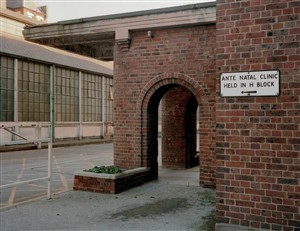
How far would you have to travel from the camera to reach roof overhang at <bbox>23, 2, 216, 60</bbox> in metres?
8.22

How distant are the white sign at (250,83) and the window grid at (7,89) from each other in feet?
60.1

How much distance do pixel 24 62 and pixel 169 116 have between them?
1357 cm

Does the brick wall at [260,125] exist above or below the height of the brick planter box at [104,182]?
above

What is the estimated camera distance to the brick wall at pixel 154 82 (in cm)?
838

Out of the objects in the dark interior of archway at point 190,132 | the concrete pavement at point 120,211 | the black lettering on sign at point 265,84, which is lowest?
the concrete pavement at point 120,211

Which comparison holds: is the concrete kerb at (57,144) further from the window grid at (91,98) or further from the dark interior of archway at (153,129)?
the dark interior of archway at (153,129)

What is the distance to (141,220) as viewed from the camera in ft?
18.3

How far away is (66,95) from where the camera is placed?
25.5 meters

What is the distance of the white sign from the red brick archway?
3.80 metres

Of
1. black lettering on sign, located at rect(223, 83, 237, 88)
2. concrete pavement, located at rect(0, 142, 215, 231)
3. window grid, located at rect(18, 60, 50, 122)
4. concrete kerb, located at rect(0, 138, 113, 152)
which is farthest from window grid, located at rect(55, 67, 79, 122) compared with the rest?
black lettering on sign, located at rect(223, 83, 237, 88)

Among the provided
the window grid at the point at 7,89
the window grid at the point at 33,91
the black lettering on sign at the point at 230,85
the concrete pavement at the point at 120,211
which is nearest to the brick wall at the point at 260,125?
the black lettering on sign at the point at 230,85

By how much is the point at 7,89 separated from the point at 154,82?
575 inches

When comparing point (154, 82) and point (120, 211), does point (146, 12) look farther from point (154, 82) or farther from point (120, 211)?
point (120, 211)

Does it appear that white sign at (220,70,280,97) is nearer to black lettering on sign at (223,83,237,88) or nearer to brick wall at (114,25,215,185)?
black lettering on sign at (223,83,237,88)
